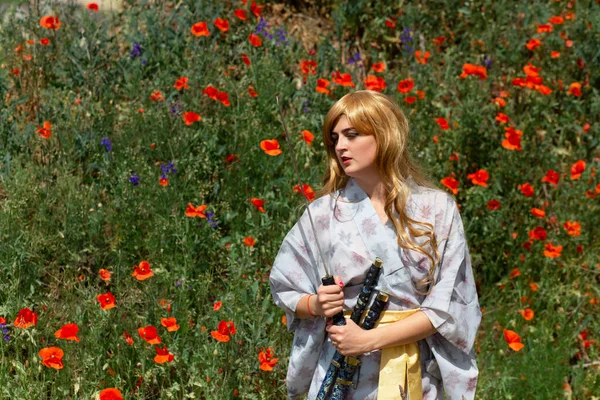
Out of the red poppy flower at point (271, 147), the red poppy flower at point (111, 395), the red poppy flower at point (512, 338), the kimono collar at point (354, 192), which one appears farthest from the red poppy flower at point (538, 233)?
the red poppy flower at point (111, 395)

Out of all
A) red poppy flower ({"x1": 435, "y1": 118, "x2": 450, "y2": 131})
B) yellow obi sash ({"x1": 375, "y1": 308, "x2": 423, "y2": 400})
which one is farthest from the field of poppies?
yellow obi sash ({"x1": 375, "y1": 308, "x2": 423, "y2": 400})

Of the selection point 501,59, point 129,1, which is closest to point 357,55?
point 501,59

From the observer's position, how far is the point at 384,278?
2543 mm

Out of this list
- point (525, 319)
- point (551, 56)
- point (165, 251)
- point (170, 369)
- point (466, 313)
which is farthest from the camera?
point (551, 56)

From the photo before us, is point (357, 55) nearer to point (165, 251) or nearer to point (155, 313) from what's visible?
point (165, 251)

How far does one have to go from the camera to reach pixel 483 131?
4738 mm

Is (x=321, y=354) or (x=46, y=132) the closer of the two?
(x=321, y=354)

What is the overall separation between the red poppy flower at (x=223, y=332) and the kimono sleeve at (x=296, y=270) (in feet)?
1.66

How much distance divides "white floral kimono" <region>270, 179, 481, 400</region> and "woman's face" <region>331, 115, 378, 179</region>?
0.10 meters

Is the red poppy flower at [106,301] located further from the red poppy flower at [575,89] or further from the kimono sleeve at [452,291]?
the red poppy flower at [575,89]

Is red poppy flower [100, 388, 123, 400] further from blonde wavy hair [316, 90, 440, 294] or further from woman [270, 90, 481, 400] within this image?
blonde wavy hair [316, 90, 440, 294]

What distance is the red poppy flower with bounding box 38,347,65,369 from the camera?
296 centimetres

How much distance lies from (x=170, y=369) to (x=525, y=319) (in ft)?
5.92

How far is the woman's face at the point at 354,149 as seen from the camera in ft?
8.50
